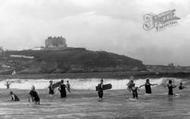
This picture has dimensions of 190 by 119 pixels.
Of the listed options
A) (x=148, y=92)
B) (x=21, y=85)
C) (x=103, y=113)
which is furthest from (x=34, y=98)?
(x=21, y=85)

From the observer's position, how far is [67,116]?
23.5 metres

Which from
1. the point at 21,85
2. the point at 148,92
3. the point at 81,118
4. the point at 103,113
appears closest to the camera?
the point at 81,118

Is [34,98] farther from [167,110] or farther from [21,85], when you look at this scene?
[21,85]

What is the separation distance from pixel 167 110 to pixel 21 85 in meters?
84.8

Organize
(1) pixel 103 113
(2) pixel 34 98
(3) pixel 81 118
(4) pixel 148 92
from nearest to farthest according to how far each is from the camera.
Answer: (3) pixel 81 118 → (1) pixel 103 113 → (2) pixel 34 98 → (4) pixel 148 92

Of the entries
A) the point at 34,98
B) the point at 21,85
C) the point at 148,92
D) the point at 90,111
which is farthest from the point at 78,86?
the point at 90,111

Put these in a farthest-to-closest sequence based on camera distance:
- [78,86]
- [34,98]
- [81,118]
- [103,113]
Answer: [78,86] → [34,98] → [103,113] → [81,118]

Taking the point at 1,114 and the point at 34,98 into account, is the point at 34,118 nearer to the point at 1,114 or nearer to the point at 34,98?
the point at 1,114

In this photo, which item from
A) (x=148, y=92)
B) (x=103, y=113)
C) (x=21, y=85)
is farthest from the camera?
(x=21, y=85)

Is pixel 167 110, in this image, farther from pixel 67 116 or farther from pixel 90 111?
pixel 67 116

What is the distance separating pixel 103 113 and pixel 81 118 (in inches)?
96.2

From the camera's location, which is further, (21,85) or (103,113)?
(21,85)

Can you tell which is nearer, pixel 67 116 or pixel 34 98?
pixel 67 116

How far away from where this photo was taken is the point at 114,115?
77.2 feet
